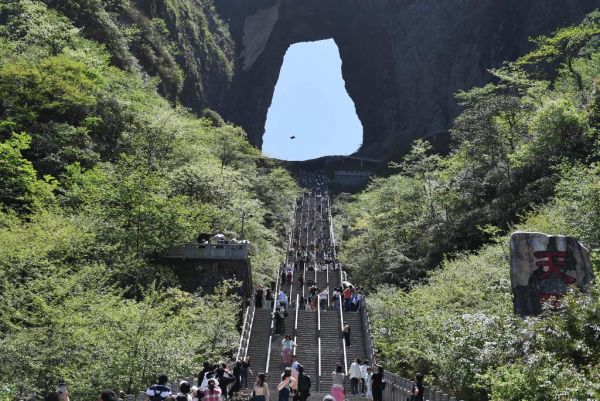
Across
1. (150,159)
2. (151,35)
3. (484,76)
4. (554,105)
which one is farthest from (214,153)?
(484,76)

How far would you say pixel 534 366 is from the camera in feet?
31.5

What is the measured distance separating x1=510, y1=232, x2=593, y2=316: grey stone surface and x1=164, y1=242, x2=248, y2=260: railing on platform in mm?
15126

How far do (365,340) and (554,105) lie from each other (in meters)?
14.9

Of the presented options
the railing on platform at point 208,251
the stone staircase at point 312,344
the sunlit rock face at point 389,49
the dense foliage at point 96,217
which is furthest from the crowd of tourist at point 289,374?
the sunlit rock face at point 389,49

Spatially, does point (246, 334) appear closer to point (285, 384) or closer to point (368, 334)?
point (368, 334)

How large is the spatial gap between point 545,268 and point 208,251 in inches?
623

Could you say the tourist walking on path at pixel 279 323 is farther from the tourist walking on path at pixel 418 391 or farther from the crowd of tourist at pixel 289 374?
the tourist walking on path at pixel 418 391

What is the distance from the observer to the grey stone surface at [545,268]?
13188 mm

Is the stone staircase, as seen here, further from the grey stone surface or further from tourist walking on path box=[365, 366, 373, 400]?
the grey stone surface

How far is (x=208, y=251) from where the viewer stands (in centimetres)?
2677

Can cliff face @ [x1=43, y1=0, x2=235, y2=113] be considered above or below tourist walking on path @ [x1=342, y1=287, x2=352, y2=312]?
above

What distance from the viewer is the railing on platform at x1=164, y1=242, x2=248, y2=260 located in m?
26.6

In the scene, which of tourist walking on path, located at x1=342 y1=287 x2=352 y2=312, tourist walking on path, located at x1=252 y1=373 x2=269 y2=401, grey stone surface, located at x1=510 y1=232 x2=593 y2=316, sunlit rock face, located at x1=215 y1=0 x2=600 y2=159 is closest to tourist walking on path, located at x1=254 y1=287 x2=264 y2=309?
tourist walking on path, located at x1=342 y1=287 x2=352 y2=312

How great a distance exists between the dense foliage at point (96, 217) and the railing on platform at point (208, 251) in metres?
0.46
